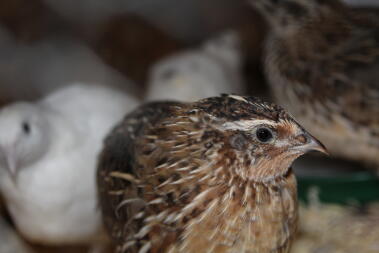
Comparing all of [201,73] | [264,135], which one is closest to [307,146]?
[264,135]

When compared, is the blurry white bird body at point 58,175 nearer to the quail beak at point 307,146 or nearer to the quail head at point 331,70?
the quail head at point 331,70

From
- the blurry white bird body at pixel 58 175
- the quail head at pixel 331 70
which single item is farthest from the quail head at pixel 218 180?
the quail head at pixel 331 70

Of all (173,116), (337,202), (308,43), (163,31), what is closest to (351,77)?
(308,43)

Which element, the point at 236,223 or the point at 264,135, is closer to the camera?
the point at 264,135

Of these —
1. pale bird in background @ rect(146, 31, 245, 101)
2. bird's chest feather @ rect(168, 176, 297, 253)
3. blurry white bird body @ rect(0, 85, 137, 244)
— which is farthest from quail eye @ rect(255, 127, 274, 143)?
pale bird in background @ rect(146, 31, 245, 101)

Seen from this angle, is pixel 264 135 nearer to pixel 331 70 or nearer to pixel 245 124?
pixel 245 124

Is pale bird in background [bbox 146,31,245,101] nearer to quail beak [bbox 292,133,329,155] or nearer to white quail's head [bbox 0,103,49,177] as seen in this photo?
white quail's head [bbox 0,103,49,177]

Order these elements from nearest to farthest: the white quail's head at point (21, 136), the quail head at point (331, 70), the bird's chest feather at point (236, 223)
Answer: the bird's chest feather at point (236, 223) → the white quail's head at point (21, 136) → the quail head at point (331, 70)
